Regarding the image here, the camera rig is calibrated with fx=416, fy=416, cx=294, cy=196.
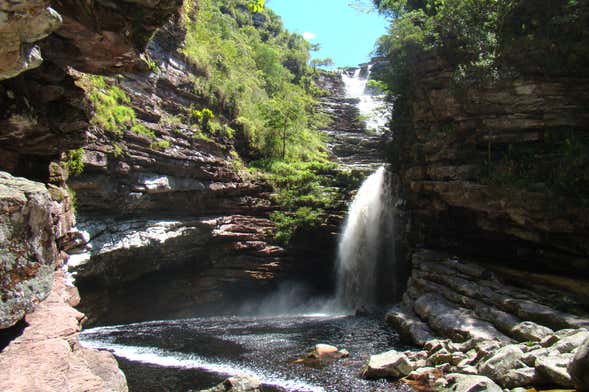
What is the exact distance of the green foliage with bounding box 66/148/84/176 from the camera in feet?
50.3

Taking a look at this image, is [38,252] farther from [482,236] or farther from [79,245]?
[482,236]

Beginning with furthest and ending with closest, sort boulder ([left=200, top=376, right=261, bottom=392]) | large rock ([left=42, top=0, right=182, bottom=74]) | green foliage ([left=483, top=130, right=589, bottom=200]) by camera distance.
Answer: green foliage ([left=483, top=130, right=589, bottom=200]) → large rock ([left=42, top=0, right=182, bottom=74]) → boulder ([left=200, top=376, right=261, bottom=392])

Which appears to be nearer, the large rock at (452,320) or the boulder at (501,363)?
the boulder at (501,363)

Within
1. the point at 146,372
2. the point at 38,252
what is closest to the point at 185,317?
the point at 146,372

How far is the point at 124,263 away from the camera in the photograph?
1786 cm

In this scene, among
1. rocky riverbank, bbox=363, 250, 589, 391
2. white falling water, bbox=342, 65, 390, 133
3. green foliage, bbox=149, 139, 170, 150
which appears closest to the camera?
rocky riverbank, bbox=363, 250, 589, 391

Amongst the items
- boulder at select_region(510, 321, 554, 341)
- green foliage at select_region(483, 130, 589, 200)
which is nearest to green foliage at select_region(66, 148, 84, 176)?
green foliage at select_region(483, 130, 589, 200)

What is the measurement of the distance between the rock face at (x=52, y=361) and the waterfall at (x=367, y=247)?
15.3 meters

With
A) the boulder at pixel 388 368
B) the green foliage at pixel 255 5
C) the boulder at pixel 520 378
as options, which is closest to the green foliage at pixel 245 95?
the boulder at pixel 388 368

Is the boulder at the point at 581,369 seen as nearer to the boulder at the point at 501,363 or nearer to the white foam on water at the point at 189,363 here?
the boulder at the point at 501,363

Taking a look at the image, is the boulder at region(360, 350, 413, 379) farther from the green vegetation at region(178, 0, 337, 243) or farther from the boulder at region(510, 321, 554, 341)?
the green vegetation at region(178, 0, 337, 243)

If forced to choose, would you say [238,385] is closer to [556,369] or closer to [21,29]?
[556,369]

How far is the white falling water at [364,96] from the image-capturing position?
35.6m

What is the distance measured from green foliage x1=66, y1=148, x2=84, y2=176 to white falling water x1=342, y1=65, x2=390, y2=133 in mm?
22281
